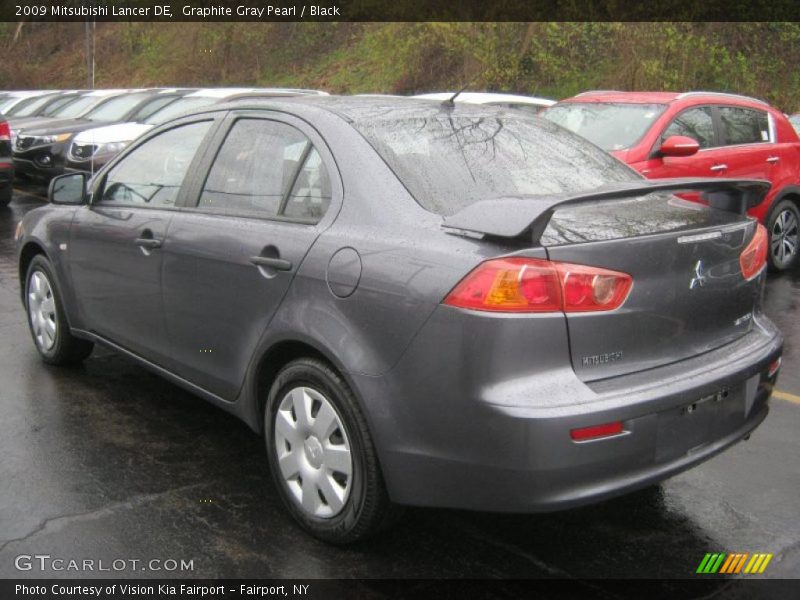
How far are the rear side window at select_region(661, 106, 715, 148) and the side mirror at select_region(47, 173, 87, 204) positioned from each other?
5.03m

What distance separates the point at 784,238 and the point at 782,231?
3.1 inches

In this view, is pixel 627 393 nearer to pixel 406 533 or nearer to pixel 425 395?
pixel 425 395

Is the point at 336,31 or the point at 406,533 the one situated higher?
the point at 336,31

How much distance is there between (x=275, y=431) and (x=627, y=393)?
1.39 metres

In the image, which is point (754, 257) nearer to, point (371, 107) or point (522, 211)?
point (522, 211)

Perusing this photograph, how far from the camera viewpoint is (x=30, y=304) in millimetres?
5691

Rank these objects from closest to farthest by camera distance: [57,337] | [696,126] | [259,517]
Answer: [259,517] → [57,337] → [696,126]

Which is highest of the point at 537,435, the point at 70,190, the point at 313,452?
the point at 70,190

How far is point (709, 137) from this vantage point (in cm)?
841

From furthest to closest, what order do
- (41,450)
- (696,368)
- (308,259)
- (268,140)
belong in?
(41,450)
(268,140)
(308,259)
(696,368)

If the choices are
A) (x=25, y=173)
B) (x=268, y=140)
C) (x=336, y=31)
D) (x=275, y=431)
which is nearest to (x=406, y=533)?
(x=275, y=431)

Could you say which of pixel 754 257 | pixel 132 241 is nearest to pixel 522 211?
pixel 754 257

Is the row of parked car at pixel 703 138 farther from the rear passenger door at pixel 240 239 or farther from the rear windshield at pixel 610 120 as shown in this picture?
the rear passenger door at pixel 240 239

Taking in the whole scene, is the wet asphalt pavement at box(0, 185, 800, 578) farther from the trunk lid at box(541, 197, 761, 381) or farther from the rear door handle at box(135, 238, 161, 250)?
the rear door handle at box(135, 238, 161, 250)
